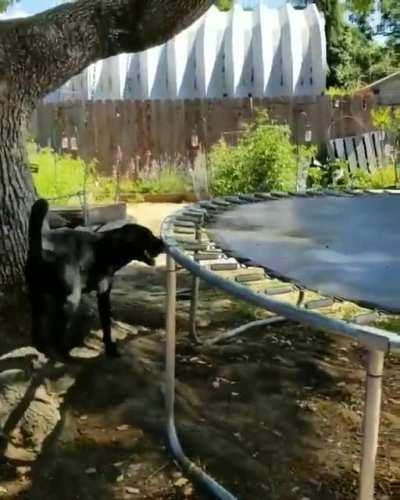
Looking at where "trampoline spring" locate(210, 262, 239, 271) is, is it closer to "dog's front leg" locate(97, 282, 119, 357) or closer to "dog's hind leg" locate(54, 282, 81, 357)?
"dog's hind leg" locate(54, 282, 81, 357)

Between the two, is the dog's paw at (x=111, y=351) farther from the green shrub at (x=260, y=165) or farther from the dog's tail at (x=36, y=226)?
the green shrub at (x=260, y=165)

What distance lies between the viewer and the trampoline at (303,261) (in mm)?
1643

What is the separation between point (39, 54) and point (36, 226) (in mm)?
829

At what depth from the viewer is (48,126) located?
1134 cm

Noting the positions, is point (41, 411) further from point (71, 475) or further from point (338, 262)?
point (338, 262)

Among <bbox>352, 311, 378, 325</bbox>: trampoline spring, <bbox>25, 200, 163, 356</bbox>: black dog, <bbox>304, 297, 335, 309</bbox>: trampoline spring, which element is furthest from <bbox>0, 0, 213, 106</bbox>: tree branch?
<bbox>352, 311, 378, 325</bbox>: trampoline spring

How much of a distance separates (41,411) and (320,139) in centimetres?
891

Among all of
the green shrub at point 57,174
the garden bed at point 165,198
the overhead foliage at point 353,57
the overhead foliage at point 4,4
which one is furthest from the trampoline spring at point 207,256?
the overhead foliage at point 353,57

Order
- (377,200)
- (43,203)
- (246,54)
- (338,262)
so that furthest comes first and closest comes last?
(246,54)
(377,200)
(43,203)
(338,262)

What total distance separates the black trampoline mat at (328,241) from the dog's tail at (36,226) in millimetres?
662

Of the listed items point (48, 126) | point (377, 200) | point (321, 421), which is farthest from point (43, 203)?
point (48, 126)

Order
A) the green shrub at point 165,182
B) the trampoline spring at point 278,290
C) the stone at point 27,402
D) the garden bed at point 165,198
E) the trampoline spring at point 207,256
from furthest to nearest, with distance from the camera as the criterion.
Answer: the green shrub at point 165,182
the garden bed at point 165,198
the stone at point 27,402
the trampoline spring at point 207,256
the trampoline spring at point 278,290

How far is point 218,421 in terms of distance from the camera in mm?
3342

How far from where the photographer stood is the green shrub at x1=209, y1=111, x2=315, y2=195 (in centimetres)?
899
